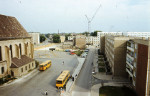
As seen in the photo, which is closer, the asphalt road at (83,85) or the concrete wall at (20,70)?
the asphalt road at (83,85)

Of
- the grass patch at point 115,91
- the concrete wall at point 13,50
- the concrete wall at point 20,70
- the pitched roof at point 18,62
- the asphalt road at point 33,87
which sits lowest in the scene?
the asphalt road at point 33,87

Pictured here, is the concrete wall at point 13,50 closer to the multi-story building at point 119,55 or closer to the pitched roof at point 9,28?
the pitched roof at point 9,28

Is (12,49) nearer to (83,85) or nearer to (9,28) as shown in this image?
(9,28)

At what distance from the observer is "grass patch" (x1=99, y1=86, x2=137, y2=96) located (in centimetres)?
2452

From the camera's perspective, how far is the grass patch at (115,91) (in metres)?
24.5

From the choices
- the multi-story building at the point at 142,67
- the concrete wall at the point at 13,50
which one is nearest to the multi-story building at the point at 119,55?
the multi-story building at the point at 142,67

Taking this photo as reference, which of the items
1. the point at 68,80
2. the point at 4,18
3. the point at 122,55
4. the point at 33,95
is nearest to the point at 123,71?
the point at 122,55

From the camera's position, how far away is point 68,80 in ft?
106

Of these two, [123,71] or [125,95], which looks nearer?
[125,95]

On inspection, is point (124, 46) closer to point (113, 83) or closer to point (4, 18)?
point (113, 83)

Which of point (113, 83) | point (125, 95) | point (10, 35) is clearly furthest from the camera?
point (10, 35)

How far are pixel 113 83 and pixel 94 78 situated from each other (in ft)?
17.8

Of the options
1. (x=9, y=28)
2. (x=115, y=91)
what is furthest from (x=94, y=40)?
(x=115, y=91)

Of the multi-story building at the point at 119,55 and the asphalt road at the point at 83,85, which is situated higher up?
the multi-story building at the point at 119,55
